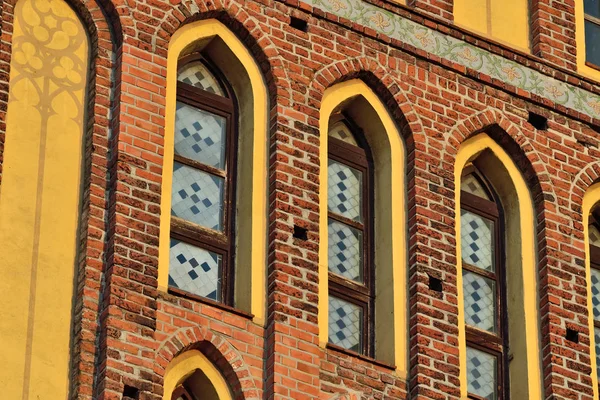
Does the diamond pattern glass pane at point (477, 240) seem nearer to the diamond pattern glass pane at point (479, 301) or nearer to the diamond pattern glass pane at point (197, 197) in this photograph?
the diamond pattern glass pane at point (479, 301)

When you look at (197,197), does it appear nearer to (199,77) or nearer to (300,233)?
(300,233)

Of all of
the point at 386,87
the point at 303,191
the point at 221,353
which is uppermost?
the point at 386,87

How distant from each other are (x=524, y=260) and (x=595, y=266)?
1.13 metres

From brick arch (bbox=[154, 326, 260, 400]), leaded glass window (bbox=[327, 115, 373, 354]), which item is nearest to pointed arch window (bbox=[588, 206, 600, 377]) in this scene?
leaded glass window (bbox=[327, 115, 373, 354])

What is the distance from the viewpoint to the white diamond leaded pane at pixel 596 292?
84.4 ft

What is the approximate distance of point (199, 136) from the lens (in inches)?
946

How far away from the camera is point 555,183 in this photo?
25.7 meters

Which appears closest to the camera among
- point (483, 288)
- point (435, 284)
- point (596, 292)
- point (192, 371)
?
point (192, 371)

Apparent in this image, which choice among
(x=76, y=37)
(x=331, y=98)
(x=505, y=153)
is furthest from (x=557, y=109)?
(x=76, y=37)

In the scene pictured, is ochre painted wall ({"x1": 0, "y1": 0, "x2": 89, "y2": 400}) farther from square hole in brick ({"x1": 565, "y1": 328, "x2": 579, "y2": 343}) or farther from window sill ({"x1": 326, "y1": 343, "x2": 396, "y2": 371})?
square hole in brick ({"x1": 565, "y1": 328, "x2": 579, "y2": 343})

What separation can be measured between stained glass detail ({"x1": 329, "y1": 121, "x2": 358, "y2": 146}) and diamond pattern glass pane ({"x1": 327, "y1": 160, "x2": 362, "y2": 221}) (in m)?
0.30

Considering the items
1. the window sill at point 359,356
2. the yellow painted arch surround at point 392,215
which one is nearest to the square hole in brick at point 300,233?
the yellow painted arch surround at point 392,215

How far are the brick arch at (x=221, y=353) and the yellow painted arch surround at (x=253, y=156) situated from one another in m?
0.47

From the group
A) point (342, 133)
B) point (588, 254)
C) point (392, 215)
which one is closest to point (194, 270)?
point (392, 215)
